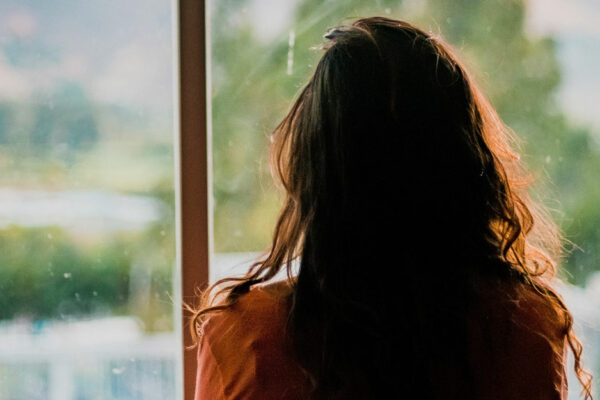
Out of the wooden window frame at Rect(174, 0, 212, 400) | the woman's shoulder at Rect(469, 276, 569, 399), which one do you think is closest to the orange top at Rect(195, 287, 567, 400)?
the woman's shoulder at Rect(469, 276, 569, 399)

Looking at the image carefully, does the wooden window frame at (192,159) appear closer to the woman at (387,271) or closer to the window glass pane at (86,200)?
the window glass pane at (86,200)

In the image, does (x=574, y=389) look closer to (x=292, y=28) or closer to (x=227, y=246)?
(x=227, y=246)

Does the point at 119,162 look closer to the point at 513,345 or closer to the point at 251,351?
the point at 251,351

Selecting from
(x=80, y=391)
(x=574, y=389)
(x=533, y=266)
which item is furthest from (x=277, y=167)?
(x=574, y=389)

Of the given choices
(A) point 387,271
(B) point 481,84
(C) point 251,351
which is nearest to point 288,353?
(C) point 251,351

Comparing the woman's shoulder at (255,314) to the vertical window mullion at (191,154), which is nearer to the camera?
the woman's shoulder at (255,314)

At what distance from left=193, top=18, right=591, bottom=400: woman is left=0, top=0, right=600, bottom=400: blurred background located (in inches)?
26.2

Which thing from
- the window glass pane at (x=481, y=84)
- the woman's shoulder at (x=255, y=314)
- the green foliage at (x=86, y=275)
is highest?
the window glass pane at (x=481, y=84)

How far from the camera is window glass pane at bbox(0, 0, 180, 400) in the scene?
151 cm

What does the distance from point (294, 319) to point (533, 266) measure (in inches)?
16.0

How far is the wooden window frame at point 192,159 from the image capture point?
1517 mm

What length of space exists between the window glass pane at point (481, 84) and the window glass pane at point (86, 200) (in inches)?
5.3

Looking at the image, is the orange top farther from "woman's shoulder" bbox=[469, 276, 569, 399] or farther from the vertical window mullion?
the vertical window mullion

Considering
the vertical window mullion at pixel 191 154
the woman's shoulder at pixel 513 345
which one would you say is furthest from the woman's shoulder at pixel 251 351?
the vertical window mullion at pixel 191 154
